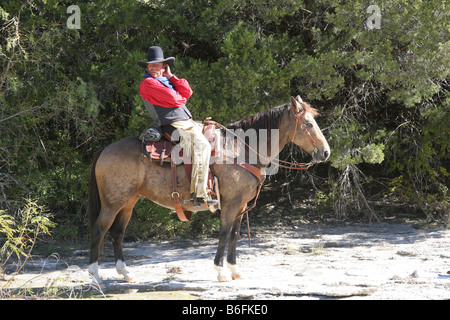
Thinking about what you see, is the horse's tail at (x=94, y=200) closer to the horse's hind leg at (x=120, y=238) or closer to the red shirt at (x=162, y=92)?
the horse's hind leg at (x=120, y=238)

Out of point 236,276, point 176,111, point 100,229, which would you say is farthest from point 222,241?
point 176,111

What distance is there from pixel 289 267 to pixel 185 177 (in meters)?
2.04

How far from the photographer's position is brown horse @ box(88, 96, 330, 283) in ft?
21.0

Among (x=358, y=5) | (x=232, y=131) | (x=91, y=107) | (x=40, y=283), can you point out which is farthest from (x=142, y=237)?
(x=358, y=5)

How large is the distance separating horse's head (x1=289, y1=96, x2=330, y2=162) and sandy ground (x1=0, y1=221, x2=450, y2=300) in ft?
5.15

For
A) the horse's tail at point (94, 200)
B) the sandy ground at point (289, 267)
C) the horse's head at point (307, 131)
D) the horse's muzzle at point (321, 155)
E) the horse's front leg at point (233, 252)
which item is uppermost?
the horse's head at point (307, 131)

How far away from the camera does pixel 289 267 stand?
719 cm

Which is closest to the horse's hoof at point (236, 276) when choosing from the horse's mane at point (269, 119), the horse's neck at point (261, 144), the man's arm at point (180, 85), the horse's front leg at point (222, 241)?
the horse's front leg at point (222, 241)

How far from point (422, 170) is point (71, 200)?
6961 mm

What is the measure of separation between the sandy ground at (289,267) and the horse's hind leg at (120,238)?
17 centimetres

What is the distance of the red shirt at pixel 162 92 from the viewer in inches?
243

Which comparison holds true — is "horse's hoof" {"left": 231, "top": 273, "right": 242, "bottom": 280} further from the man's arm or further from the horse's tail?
the man's arm

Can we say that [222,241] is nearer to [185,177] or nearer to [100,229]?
[185,177]

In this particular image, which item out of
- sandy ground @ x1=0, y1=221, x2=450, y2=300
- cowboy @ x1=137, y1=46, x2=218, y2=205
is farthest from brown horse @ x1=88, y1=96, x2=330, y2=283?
sandy ground @ x1=0, y1=221, x2=450, y2=300
